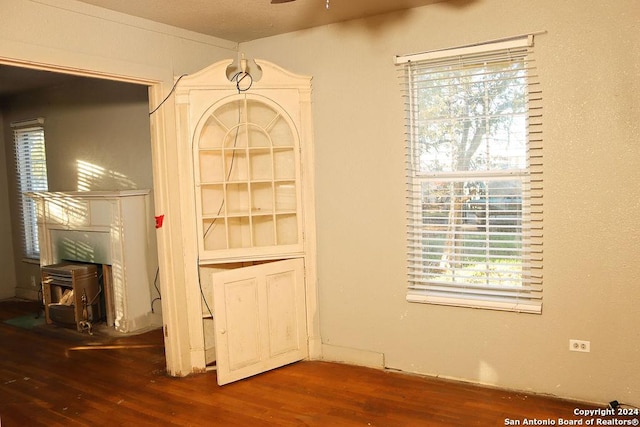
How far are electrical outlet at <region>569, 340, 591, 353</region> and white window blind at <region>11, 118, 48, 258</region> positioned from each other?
6.09 m

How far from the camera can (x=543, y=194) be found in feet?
10.5

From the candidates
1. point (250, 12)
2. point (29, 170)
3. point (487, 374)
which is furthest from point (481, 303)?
point (29, 170)

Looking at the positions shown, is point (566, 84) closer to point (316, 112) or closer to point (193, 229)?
point (316, 112)

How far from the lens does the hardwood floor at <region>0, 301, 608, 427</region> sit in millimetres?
3098

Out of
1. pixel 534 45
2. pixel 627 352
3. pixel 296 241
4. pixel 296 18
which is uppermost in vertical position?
pixel 296 18

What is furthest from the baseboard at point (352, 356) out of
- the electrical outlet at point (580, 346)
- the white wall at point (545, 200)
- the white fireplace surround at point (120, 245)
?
the white fireplace surround at point (120, 245)

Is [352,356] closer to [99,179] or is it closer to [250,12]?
[250,12]

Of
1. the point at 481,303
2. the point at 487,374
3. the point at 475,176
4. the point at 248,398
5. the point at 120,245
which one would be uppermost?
the point at 475,176

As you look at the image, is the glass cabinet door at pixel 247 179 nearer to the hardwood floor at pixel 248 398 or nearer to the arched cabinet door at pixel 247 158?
the arched cabinet door at pixel 247 158

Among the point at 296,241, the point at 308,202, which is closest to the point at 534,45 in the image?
the point at 308,202

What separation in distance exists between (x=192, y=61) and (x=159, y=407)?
2.56 meters

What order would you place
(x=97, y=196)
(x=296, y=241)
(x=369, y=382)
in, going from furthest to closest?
1. (x=97, y=196)
2. (x=296, y=241)
3. (x=369, y=382)

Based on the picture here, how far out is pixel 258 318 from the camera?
12.6ft

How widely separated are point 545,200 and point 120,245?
3.98m
